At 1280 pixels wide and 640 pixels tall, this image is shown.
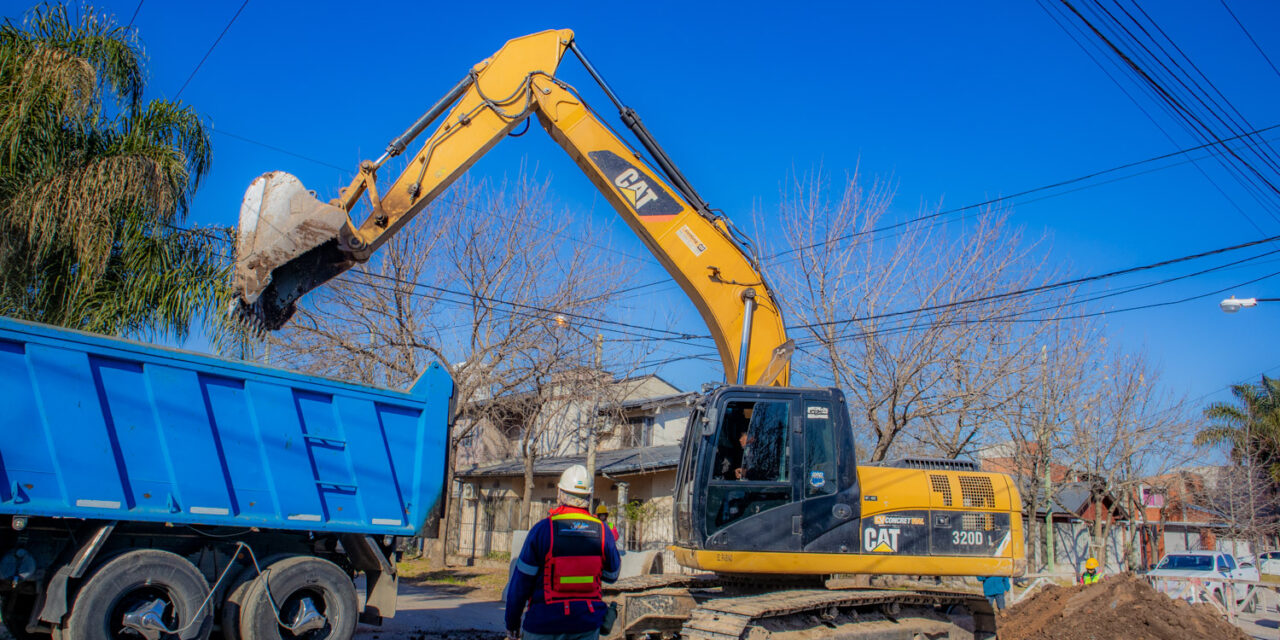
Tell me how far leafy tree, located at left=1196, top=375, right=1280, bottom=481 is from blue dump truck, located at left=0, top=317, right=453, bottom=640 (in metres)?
38.7

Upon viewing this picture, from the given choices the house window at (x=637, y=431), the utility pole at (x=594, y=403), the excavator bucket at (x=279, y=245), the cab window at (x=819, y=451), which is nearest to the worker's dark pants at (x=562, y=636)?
the cab window at (x=819, y=451)

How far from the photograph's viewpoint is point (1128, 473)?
3019 cm

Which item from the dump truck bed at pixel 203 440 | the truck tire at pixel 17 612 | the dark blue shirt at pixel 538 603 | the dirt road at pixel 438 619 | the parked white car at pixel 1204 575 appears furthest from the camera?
→ the parked white car at pixel 1204 575

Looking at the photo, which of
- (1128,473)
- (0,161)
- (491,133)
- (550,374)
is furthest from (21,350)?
(1128,473)

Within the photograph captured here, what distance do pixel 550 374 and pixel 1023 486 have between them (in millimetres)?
15751

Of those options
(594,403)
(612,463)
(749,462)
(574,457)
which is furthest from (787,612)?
(574,457)

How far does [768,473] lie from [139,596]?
5.05 meters

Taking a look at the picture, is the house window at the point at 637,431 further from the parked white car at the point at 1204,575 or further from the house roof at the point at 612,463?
the parked white car at the point at 1204,575

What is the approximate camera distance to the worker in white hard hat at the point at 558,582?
5125mm

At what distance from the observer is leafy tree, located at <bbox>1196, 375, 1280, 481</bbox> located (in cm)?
3791

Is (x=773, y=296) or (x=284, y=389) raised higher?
(x=773, y=296)

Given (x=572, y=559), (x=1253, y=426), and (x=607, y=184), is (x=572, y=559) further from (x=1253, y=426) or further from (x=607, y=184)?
(x=1253, y=426)

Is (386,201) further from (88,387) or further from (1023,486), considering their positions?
(1023,486)

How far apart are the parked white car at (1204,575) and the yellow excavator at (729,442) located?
1405cm
